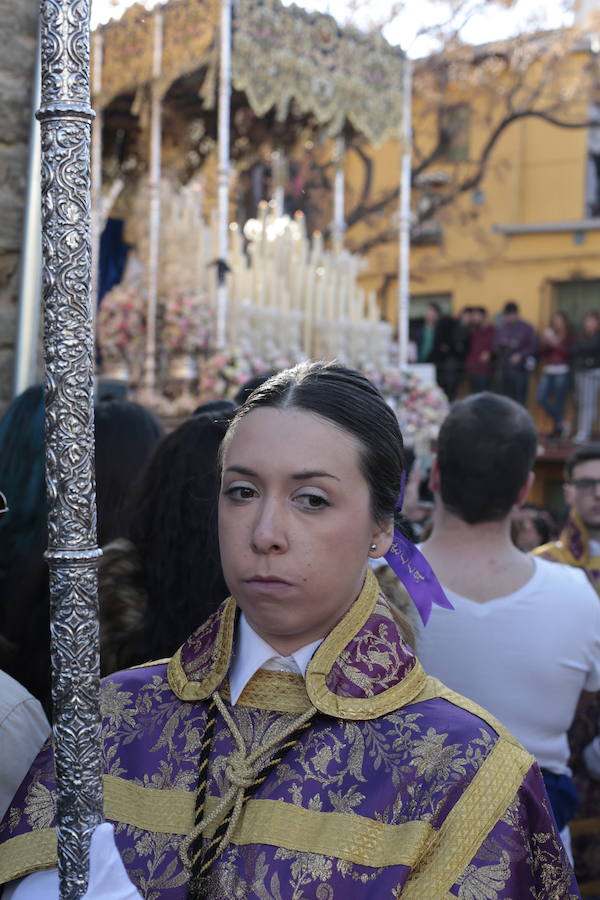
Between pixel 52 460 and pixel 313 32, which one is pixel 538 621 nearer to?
pixel 52 460

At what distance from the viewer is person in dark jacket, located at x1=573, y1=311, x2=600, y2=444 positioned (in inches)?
619

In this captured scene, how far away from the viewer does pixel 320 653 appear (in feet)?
5.49

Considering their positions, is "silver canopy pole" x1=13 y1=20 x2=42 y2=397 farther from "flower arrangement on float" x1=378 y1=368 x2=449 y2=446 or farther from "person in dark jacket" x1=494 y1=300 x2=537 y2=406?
"person in dark jacket" x1=494 y1=300 x2=537 y2=406

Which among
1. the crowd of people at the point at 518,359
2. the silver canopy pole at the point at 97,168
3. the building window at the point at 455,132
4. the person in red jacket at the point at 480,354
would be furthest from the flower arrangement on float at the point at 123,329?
the building window at the point at 455,132

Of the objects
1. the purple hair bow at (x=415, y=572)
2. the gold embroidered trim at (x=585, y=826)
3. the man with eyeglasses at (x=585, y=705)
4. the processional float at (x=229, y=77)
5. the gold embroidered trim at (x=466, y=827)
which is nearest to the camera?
the gold embroidered trim at (x=466, y=827)

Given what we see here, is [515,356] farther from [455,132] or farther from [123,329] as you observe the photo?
[123,329]

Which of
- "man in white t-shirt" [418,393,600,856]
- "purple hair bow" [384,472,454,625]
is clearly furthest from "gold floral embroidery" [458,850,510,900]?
"man in white t-shirt" [418,393,600,856]

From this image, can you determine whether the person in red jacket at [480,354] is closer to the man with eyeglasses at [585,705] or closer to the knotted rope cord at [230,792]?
the man with eyeglasses at [585,705]

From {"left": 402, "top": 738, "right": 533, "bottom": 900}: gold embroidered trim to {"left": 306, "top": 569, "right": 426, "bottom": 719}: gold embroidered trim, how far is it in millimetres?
162

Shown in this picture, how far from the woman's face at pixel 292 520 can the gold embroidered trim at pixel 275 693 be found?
0.22 ft

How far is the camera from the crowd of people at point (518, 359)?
51.8 feet

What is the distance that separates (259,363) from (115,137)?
3603 mm

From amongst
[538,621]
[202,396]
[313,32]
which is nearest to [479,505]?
[538,621]

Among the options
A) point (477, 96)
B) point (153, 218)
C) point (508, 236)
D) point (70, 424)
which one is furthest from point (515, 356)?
point (70, 424)
